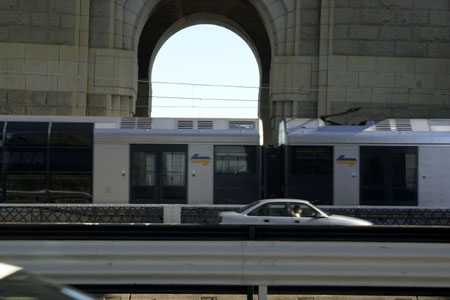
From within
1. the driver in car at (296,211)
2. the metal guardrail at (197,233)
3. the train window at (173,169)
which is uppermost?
the train window at (173,169)

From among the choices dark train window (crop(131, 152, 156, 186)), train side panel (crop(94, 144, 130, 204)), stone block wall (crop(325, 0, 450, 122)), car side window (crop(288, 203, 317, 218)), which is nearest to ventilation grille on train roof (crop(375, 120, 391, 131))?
car side window (crop(288, 203, 317, 218))

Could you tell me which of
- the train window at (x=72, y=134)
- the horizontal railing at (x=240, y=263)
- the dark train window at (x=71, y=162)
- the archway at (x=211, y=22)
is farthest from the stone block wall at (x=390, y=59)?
the horizontal railing at (x=240, y=263)

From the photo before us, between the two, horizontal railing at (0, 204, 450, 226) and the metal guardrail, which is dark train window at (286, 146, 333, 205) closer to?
horizontal railing at (0, 204, 450, 226)

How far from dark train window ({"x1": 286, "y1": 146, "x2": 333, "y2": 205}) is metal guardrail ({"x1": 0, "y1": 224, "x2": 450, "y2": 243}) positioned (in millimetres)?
12770

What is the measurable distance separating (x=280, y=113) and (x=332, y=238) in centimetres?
2181

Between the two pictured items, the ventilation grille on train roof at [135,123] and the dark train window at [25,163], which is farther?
the ventilation grille on train roof at [135,123]

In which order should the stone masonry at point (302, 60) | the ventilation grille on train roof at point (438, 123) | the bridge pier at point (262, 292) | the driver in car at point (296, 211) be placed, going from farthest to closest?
the stone masonry at point (302, 60)
the ventilation grille on train roof at point (438, 123)
the driver in car at point (296, 211)
the bridge pier at point (262, 292)

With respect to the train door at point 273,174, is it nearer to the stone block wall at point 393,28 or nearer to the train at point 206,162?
the train at point 206,162

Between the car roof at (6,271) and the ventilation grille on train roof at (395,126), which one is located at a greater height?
the ventilation grille on train roof at (395,126)

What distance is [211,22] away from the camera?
47.2 meters

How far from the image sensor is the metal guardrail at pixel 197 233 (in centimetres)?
664

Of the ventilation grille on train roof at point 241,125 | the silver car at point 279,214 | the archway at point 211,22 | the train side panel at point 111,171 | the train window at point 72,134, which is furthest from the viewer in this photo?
the archway at point 211,22

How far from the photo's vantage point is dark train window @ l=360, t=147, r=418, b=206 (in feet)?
63.8

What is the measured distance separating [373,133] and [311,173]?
7.35 ft
